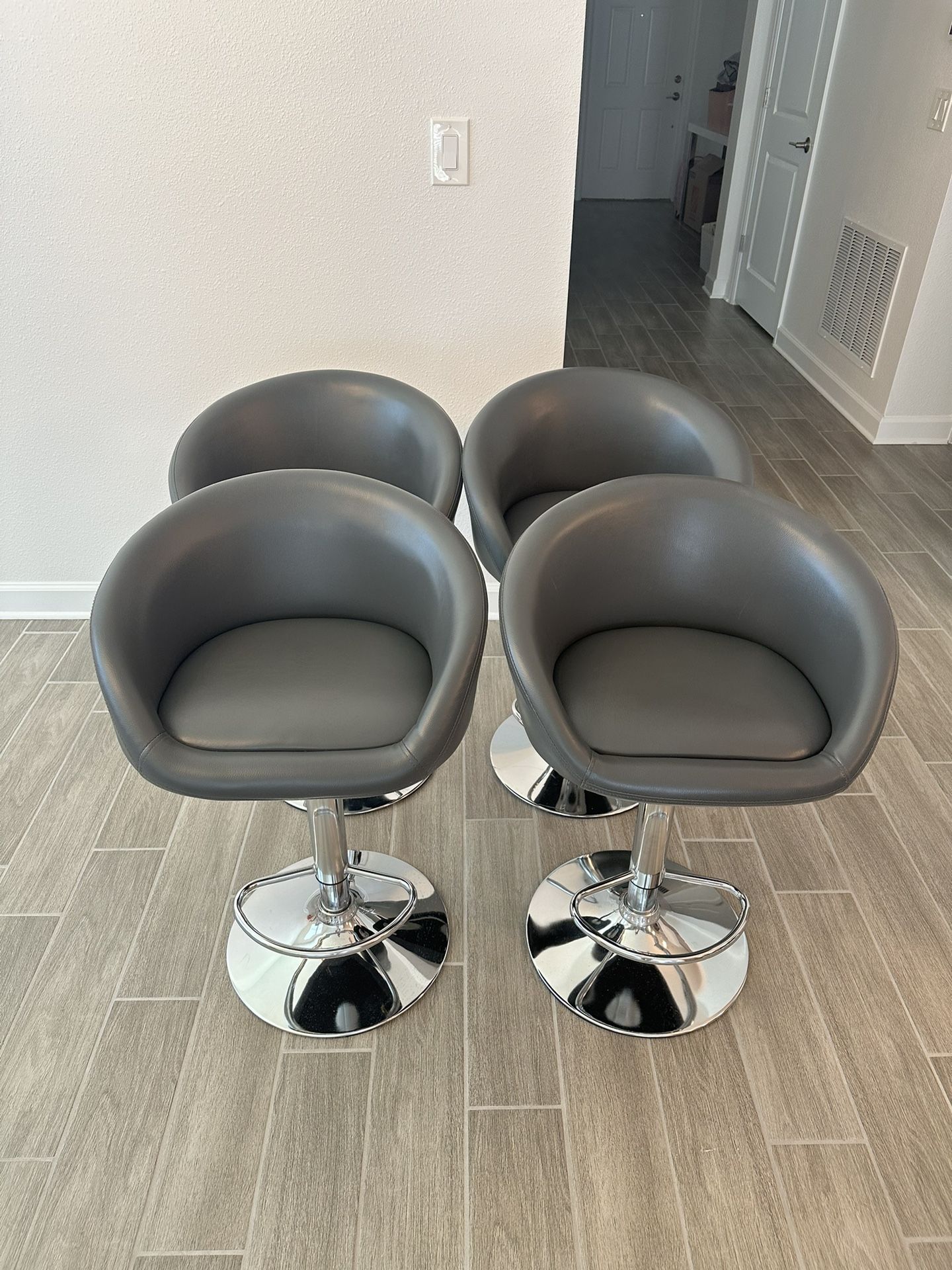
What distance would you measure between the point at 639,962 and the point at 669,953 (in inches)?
2.3

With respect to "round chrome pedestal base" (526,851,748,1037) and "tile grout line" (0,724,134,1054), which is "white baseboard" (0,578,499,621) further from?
"round chrome pedestal base" (526,851,748,1037)

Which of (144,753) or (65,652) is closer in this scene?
(144,753)

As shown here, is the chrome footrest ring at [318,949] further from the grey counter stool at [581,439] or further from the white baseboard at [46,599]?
the white baseboard at [46,599]

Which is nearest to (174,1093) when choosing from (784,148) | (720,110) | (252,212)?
(252,212)

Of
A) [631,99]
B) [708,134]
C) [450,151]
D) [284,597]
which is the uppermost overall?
[450,151]

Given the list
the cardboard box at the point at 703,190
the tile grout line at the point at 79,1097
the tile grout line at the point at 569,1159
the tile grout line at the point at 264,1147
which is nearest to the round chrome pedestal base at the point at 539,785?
the tile grout line at the point at 569,1159

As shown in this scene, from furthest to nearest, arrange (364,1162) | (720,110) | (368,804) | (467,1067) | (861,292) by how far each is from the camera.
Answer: (720,110)
(861,292)
(368,804)
(467,1067)
(364,1162)

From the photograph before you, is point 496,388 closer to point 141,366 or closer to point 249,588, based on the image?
point 141,366

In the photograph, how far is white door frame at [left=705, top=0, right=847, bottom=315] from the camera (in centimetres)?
483

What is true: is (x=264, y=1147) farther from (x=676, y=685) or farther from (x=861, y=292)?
(x=861, y=292)

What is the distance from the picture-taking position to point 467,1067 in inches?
62.7

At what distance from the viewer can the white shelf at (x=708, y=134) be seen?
648 cm

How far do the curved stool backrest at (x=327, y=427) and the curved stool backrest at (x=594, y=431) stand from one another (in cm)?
14

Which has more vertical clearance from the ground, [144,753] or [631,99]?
[631,99]
